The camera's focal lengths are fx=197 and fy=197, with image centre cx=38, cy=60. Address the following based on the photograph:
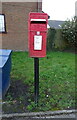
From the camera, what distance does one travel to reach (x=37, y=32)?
12.1 feet

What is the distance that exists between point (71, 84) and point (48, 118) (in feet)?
6.27

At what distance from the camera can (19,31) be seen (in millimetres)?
10805

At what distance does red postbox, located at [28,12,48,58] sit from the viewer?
3.66 meters

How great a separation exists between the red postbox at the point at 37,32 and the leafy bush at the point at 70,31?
8415mm

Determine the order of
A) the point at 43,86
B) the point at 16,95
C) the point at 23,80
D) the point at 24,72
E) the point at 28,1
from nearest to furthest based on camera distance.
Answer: the point at 16,95
the point at 43,86
the point at 23,80
the point at 24,72
the point at 28,1

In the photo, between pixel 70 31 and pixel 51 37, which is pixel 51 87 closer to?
pixel 70 31

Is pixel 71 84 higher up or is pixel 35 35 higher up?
pixel 35 35

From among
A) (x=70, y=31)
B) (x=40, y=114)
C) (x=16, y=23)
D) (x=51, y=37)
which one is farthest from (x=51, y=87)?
(x=51, y=37)

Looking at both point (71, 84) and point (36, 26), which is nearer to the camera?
point (36, 26)

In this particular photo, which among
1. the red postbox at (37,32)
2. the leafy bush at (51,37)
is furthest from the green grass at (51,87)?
the leafy bush at (51,37)

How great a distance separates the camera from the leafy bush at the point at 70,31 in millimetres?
11906

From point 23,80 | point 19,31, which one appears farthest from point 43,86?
point 19,31

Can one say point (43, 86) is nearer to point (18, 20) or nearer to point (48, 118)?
point (48, 118)

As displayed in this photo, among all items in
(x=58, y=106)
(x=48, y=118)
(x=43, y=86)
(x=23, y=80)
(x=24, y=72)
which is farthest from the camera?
(x=24, y=72)
